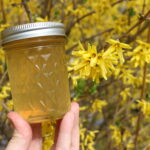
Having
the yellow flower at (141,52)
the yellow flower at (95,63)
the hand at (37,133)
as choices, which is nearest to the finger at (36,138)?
the hand at (37,133)

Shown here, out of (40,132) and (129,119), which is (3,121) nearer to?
(40,132)

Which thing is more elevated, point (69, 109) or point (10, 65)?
point (10, 65)

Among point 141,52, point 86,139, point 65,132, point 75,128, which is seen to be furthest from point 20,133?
point 86,139

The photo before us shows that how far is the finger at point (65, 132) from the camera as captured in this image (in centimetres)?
118

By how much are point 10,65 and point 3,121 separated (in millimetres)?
1051

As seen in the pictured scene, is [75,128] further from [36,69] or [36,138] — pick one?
[36,69]

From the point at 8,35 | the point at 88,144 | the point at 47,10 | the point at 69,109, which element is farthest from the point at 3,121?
the point at 8,35

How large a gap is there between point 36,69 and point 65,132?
28 centimetres

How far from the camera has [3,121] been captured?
2092 millimetres

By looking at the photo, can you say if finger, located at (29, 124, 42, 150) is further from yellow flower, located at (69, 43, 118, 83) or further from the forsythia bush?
yellow flower, located at (69, 43, 118, 83)

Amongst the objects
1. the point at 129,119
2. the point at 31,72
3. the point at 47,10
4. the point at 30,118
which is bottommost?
the point at 129,119

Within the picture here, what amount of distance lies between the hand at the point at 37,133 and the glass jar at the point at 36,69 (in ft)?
0.14

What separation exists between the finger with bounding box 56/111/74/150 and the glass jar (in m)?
0.03

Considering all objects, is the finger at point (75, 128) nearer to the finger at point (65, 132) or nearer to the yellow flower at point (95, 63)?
the finger at point (65, 132)
